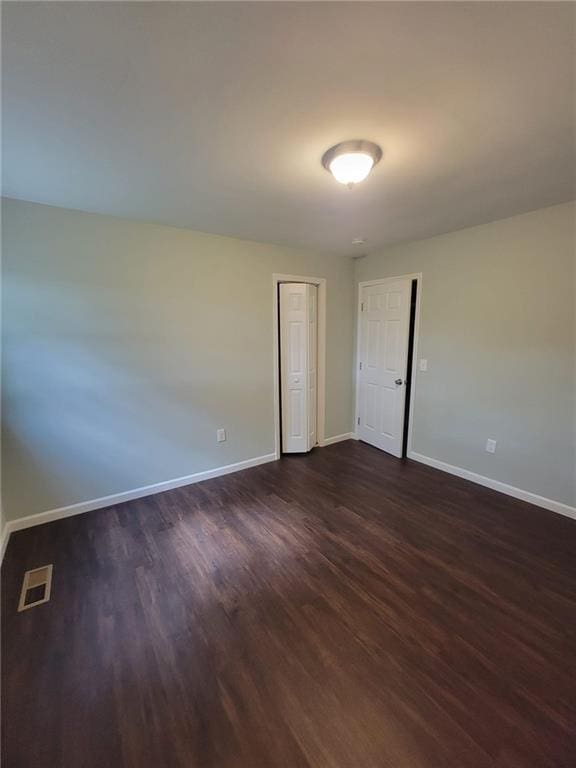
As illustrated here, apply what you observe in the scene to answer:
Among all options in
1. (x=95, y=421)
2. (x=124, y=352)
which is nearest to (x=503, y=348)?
(x=124, y=352)

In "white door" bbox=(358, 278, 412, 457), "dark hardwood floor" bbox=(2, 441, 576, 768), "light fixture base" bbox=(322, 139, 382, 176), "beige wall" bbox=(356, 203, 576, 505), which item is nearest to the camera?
"dark hardwood floor" bbox=(2, 441, 576, 768)

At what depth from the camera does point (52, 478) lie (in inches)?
98.7

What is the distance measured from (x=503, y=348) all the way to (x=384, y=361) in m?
1.28

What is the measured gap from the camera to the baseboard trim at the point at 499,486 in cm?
256

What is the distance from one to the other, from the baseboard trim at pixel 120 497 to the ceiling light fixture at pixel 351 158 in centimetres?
283

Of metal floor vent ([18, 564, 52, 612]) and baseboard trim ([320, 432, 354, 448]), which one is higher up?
baseboard trim ([320, 432, 354, 448])

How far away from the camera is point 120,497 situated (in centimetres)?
280

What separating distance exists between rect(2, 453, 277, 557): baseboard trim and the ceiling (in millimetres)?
2403

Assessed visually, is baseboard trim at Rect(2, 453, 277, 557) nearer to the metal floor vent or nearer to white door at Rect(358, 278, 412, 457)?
the metal floor vent

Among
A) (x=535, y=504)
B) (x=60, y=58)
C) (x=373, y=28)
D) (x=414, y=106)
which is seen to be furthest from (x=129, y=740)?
(x=535, y=504)

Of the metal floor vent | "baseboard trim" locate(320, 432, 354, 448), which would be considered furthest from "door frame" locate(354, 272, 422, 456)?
the metal floor vent

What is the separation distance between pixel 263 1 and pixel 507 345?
2888mm

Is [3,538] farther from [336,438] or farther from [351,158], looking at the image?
[336,438]

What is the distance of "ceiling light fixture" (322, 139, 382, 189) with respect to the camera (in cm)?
157
